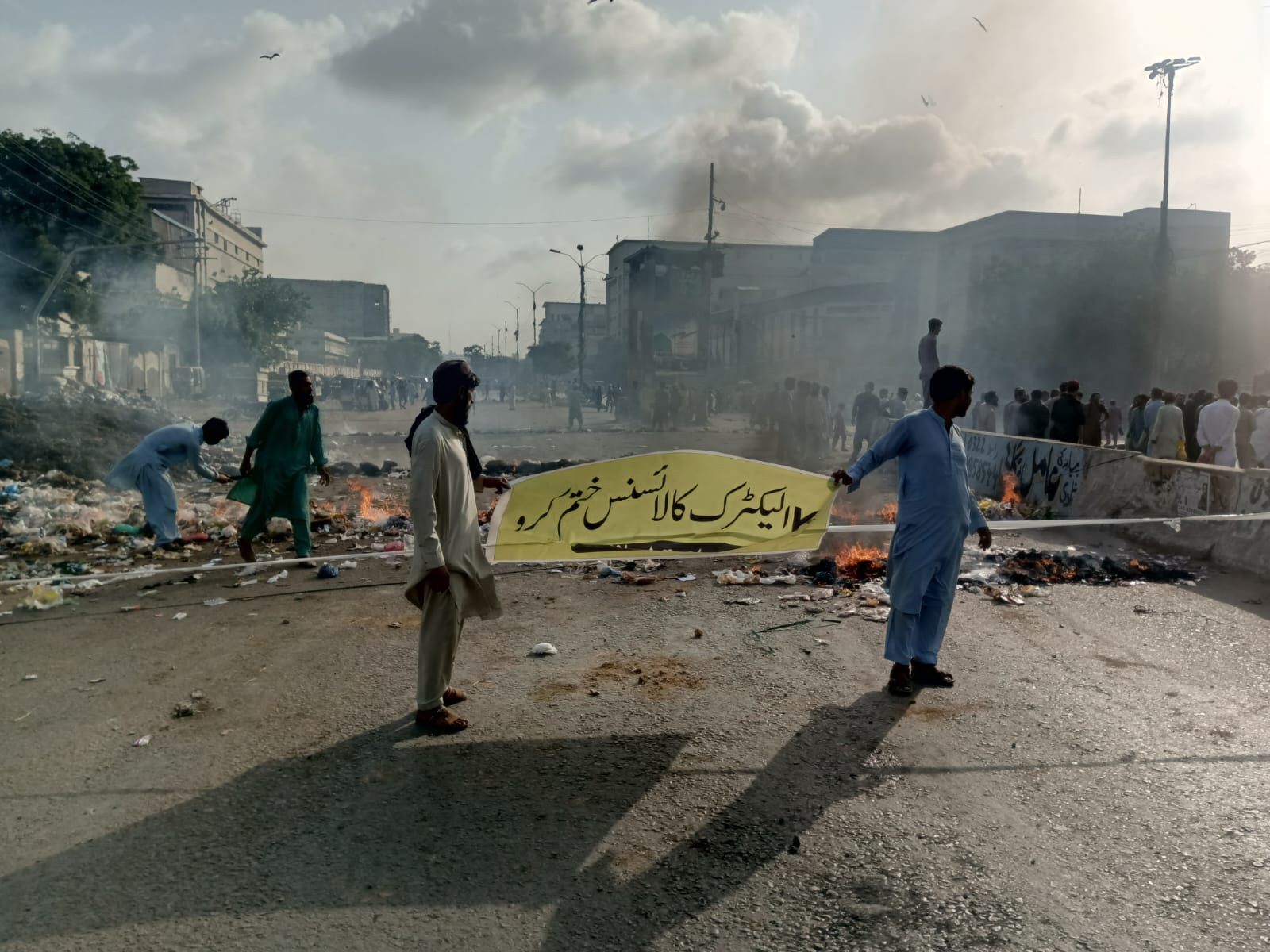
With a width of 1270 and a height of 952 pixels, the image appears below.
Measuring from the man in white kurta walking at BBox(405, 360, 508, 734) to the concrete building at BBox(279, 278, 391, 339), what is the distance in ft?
385

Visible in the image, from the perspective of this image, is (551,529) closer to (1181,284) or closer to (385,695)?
(385,695)

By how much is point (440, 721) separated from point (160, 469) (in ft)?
19.6

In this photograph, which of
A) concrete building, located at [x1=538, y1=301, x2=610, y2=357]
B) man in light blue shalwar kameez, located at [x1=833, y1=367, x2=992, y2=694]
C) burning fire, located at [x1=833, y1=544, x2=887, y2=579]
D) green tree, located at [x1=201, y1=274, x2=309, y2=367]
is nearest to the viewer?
man in light blue shalwar kameez, located at [x1=833, y1=367, x2=992, y2=694]

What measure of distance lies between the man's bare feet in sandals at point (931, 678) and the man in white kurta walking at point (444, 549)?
7.62 ft

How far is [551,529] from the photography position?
4980mm

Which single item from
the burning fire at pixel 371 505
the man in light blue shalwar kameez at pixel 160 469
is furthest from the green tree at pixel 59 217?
the man in light blue shalwar kameez at pixel 160 469

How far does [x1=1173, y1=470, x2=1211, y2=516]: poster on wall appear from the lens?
913 cm

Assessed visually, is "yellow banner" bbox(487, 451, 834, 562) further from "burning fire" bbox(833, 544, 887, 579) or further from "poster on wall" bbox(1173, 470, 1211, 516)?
"poster on wall" bbox(1173, 470, 1211, 516)

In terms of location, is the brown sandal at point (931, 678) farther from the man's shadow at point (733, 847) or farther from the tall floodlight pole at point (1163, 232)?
the tall floodlight pole at point (1163, 232)

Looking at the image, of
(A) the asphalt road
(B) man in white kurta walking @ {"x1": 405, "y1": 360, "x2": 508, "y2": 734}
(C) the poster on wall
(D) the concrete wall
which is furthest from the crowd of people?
(B) man in white kurta walking @ {"x1": 405, "y1": 360, "x2": 508, "y2": 734}

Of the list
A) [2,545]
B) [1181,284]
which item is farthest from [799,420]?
[1181,284]

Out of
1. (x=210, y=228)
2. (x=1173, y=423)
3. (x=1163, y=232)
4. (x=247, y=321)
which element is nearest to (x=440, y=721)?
(x=1173, y=423)

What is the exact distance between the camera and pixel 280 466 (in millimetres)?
8102

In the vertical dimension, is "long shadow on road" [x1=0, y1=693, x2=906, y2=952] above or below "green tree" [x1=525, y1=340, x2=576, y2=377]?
below
